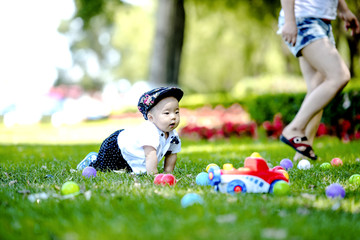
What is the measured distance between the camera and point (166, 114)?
348 cm

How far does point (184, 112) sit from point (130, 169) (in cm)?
913

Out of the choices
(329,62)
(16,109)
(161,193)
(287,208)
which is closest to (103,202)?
(161,193)

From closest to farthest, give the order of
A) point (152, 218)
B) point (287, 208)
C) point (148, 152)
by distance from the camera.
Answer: point (152, 218), point (287, 208), point (148, 152)

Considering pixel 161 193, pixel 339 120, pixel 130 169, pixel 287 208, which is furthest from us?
pixel 339 120

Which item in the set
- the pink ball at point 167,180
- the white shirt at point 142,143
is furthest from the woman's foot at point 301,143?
the pink ball at point 167,180

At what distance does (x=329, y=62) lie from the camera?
13.2ft

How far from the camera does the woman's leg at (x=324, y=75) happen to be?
13.2 ft

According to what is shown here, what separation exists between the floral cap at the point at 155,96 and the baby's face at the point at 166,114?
41 millimetres

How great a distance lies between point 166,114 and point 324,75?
1.80m

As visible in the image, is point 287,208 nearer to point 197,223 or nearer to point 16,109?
point 197,223

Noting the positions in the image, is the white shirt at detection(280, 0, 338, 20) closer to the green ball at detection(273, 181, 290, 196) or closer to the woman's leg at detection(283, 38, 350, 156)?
the woman's leg at detection(283, 38, 350, 156)

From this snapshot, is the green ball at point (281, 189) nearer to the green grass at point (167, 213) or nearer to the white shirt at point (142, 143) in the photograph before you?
the green grass at point (167, 213)

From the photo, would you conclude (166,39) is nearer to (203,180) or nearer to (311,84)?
(311,84)

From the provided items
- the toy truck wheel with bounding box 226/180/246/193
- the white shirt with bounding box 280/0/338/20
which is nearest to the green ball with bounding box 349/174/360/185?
the toy truck wheel with bounding box 226/180/246/193
